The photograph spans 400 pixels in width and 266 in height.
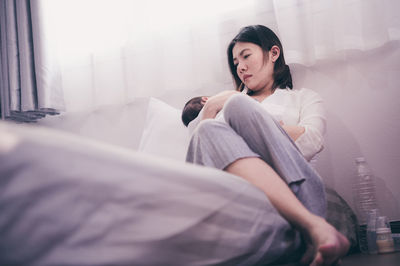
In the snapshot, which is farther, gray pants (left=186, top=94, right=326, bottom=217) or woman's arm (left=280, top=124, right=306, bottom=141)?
woman's arm (left=280, top=124, right=306, bottom=141)

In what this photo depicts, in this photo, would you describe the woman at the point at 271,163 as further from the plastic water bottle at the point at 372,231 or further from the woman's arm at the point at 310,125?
the plastic water bottle at the point at 372,231

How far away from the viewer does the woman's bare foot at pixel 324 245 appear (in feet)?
2.28

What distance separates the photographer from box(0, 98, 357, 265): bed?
0.45 meters

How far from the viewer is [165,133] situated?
1589 millimetres

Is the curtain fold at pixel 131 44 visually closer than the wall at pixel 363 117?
No

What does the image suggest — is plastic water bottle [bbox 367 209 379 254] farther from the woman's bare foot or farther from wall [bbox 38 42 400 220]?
the woman's bare foot

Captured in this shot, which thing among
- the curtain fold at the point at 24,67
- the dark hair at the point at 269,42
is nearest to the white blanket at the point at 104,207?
the dark hair at the point at 269,42

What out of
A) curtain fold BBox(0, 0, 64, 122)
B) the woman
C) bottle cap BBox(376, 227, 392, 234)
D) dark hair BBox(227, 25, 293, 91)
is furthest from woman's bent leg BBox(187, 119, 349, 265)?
curtain fold BBox(0, 0, 64, 122)

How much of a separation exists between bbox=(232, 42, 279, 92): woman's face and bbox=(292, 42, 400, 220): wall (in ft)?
0.62

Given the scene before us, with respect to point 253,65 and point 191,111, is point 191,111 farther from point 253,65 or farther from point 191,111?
point 253,65

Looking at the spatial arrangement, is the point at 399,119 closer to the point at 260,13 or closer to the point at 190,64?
the point at 260,13

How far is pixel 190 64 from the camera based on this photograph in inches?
70.9

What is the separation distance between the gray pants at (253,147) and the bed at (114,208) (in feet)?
0.42

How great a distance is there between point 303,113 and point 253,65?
29cm
